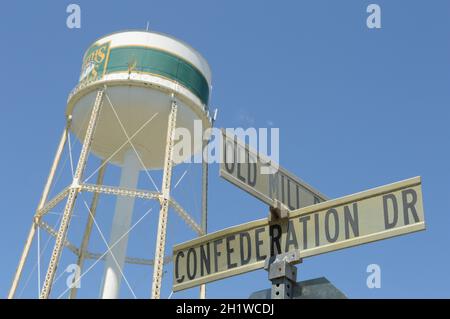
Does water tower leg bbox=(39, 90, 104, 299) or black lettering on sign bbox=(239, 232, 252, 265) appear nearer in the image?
black lettering on sign bbox=(239, 232, 252, 265)

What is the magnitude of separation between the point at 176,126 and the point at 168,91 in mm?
1248

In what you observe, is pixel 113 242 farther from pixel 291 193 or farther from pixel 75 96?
pixel 291 193

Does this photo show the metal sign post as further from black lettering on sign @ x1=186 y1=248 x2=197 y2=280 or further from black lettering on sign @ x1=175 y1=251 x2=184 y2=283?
black lettering on sign @ x1=175 y1=251 x2=184 y2=283

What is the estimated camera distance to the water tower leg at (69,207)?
16.5 meters

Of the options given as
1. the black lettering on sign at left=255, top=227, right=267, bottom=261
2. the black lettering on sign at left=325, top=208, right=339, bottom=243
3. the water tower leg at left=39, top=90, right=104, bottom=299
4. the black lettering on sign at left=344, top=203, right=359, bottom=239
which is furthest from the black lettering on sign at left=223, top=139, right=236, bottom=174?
the water tower leg at left=39, top=90, right=104, bottom=299

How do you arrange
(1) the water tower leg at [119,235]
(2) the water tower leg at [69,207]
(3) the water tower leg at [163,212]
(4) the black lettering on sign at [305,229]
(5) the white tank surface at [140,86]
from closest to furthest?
1. (4) the black lettering on sign at [305,229]
2. (2) the water tower leg at [69,207]
3. (3) the water tower leg at [163,212]
4. (5) the white tank surface at [140,86]
5. (1) the water tower leg at [119,235]

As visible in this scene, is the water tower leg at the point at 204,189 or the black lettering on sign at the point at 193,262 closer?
the black lettering on sign at the point at 193,262

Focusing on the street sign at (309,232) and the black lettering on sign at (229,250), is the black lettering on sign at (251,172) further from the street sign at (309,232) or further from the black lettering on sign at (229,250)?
the black lettering on sign at (229,250)

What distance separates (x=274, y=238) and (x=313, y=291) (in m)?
0.60

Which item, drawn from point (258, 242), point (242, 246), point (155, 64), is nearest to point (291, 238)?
point (258, 242)

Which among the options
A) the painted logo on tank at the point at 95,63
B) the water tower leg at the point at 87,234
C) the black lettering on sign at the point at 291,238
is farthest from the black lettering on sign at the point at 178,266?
the water tower leg at the point at 87,234

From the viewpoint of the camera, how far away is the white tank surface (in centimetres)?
2000

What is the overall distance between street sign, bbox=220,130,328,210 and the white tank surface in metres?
15.3
